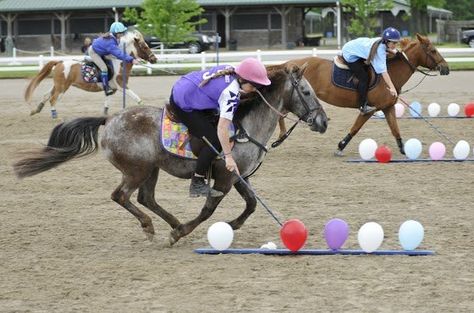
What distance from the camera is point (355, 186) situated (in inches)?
470

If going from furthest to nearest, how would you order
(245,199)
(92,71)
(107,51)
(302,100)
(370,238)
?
1. (92,71)
2. (107,51)
3. (245,199)
4. (302,100)
5. (370,238)

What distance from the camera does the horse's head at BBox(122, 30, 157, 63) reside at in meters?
20.3

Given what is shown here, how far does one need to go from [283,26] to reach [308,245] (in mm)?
46854

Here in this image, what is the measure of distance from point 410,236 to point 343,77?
709 cm

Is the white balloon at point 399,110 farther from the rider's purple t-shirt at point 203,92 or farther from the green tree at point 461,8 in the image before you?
the green tree at point 461,8

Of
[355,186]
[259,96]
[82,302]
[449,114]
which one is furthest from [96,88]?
[82,302]

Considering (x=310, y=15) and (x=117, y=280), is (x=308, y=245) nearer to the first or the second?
(x=117, y=280)

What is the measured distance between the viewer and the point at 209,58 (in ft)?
124

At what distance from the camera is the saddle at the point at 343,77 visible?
14648 mm

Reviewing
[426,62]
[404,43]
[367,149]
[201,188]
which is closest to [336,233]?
[201,188]

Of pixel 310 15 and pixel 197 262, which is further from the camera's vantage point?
pixel 310 15

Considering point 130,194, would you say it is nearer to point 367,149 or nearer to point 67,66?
point 367,149

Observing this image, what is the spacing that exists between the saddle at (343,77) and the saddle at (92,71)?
6.26 meters

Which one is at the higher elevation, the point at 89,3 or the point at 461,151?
the point at 89,3
